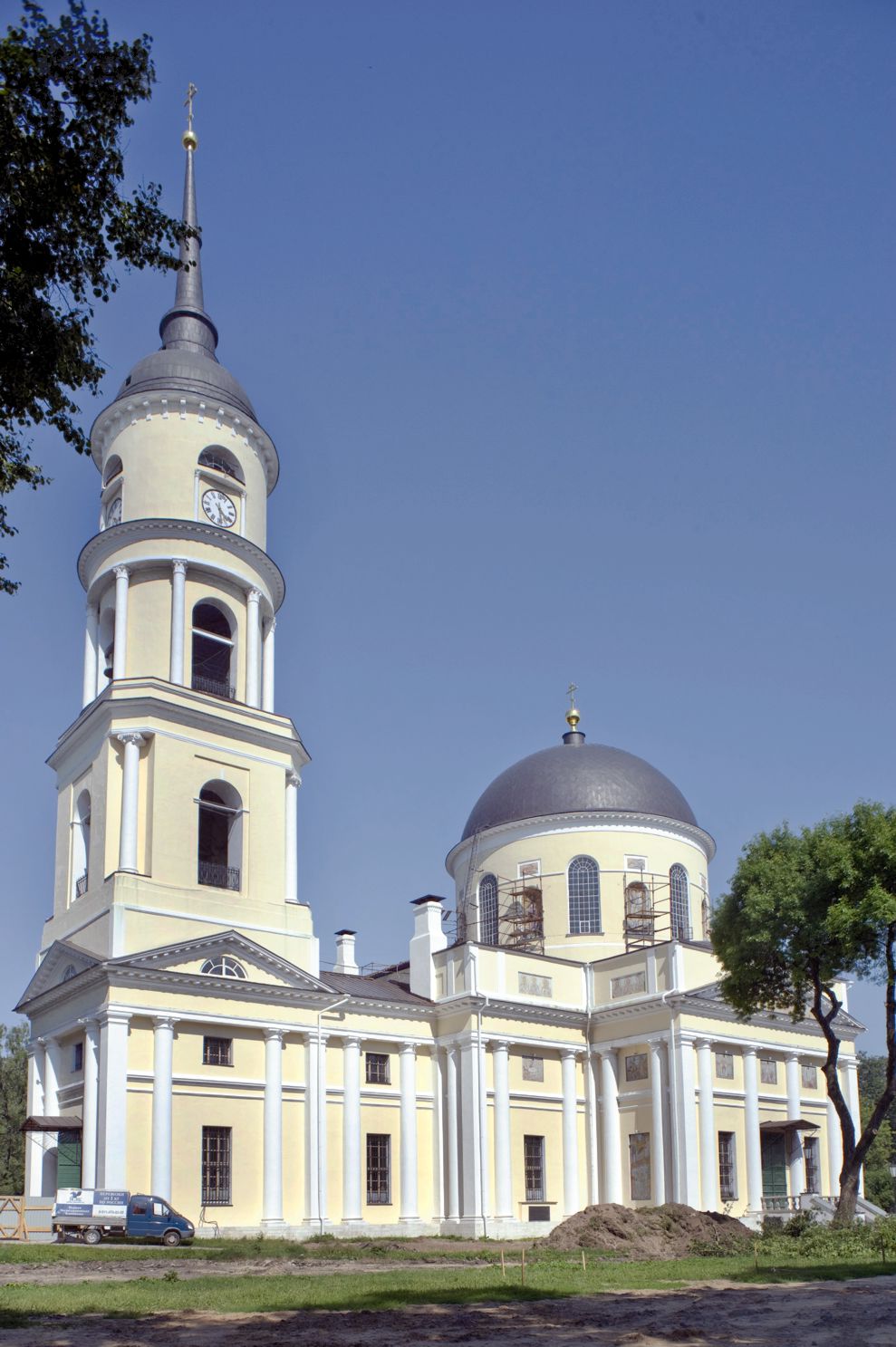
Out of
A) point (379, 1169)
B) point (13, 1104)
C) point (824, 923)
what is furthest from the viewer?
point (13, 1104)


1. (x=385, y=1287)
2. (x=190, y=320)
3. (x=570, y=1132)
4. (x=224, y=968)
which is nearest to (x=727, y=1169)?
(x=570, y=1132)

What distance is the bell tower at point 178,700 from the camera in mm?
34781

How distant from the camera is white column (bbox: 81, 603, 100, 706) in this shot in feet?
125

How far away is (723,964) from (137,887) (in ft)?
49.9

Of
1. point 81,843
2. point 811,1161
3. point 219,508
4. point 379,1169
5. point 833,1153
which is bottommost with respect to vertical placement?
point 811,1161

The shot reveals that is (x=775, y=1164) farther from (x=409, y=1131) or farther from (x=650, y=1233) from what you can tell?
(x=650, y=1233)

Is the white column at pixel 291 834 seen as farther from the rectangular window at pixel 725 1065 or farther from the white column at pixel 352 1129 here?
the rectangular window at pixel 725 1065

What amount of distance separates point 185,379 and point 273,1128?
21.8 meters

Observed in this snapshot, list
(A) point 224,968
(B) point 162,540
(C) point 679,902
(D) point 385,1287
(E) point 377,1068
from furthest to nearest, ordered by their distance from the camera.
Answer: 1. (C) point 679,902
2. (E) point 377,1068
3. (B) point 162,540
4. (A) point 224,968
5. (D) point 385,1287

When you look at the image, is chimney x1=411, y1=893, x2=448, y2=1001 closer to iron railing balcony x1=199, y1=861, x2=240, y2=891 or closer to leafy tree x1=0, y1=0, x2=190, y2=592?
iron railing balcony x1=199, y1=861, x2=240, y2=891

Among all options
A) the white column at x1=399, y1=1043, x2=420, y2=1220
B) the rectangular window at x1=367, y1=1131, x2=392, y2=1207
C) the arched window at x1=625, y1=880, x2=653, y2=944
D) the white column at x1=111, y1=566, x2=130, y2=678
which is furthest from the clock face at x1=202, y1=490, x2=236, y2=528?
the arched window at x1=625, y1=880, x2=653, y2=944

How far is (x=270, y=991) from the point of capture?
35.0m

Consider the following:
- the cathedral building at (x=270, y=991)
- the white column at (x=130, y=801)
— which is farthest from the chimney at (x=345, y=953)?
the white column at (x=130, y=801)

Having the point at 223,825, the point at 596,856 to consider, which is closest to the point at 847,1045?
the point at 596,856
